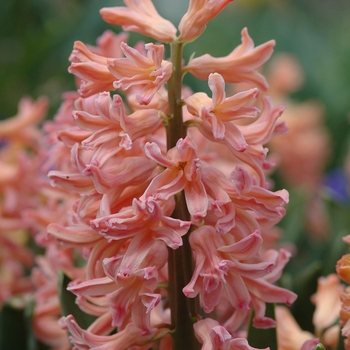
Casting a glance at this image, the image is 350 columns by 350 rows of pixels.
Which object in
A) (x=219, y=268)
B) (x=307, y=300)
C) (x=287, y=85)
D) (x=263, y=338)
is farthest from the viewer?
(x=287, y=85)

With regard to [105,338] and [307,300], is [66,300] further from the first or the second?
[307,300]

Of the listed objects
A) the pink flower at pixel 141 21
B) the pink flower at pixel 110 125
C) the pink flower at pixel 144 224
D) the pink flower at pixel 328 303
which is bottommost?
the pink flower at pixel 328 303

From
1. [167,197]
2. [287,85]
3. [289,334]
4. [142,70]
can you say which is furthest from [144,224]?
[287,85]

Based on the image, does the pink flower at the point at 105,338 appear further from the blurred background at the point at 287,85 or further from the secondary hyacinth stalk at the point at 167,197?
the blurred background at the point at 287,85

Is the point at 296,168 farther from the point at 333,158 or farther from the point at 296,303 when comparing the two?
the point at 296,303

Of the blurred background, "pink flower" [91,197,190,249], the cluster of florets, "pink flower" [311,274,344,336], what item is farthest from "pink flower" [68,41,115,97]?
the blurred background

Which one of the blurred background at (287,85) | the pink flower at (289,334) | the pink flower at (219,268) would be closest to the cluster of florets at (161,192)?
the pink flower at (219,268)
